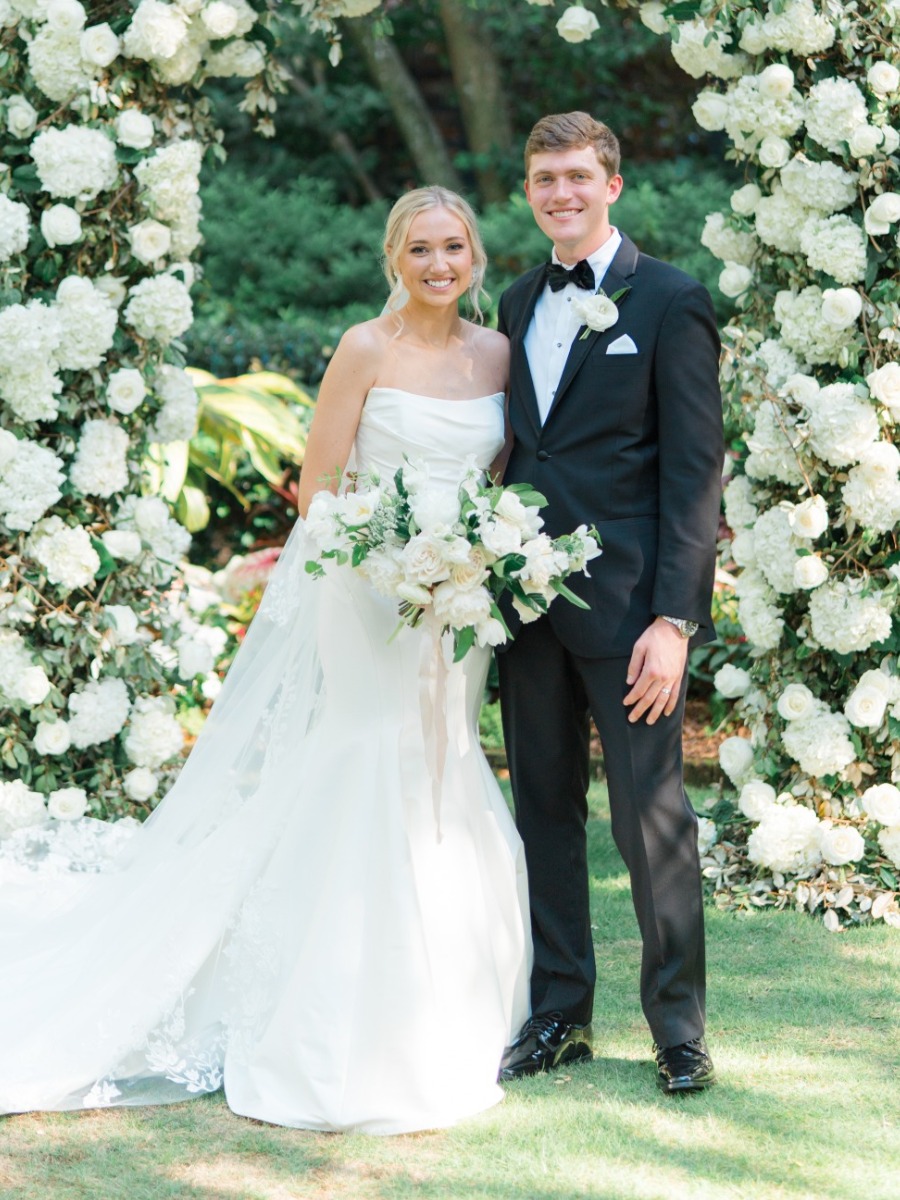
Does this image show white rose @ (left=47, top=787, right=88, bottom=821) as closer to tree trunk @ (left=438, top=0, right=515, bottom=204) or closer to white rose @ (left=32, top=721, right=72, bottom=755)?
white rose @ (left=32, top=721, right=72, bottom=755)

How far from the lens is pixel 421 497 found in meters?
3.15

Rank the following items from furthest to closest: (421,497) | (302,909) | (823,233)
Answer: (823,233) → (302,909) → (421,497)

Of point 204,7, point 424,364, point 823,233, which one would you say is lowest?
point 424,364

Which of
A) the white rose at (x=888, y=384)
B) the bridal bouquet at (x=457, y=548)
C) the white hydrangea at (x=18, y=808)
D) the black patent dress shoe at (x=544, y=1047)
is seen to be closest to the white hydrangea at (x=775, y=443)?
the white rose at (x=888, y=384)

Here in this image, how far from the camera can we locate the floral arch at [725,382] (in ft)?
14.7

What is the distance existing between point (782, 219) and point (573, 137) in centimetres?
144

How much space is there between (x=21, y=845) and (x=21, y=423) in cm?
138

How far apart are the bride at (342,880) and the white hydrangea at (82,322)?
132cm

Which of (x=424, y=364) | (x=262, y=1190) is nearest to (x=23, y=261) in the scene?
(x=424, y=364)

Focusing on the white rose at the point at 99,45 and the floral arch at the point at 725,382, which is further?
the white rose at the point at 99,45

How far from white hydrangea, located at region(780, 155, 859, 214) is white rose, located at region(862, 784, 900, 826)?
1814 mm

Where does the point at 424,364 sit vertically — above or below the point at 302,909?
above

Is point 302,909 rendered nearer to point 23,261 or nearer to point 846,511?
point 846,511

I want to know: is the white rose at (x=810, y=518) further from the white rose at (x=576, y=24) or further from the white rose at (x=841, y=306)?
the white rose at (x=576, y=24)
